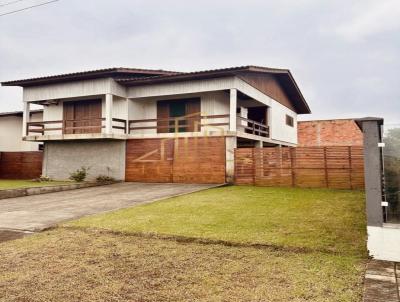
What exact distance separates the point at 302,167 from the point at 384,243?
1038 cm

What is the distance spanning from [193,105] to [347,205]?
450 inches

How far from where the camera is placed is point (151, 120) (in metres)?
18.5

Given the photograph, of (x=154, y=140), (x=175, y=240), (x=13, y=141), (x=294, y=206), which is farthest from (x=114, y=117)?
(x=175, y=240)

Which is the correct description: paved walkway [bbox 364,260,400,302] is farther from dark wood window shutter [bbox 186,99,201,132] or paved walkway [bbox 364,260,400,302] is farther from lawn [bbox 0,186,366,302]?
dark wood window shutter [bbox 186,99,201,132]

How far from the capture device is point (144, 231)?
6.75 metres

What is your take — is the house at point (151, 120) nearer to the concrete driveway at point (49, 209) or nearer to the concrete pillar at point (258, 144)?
the concrete pillar at point (258, 144)

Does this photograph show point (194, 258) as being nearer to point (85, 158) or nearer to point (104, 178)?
Answer: point (104, 178)

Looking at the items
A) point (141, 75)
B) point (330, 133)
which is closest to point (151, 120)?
point (141, 75)

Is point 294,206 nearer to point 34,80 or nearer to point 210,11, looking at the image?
point 210,11

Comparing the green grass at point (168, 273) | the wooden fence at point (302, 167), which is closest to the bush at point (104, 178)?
the wooden fence at point (302, 167)

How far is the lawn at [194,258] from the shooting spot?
391cm

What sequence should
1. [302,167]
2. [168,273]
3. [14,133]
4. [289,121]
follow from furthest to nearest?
[289,121] → [14,133] → [302,167] → [168,273]

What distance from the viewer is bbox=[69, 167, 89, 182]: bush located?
18.8 metres

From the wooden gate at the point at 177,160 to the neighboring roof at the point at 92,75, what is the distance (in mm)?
3632
